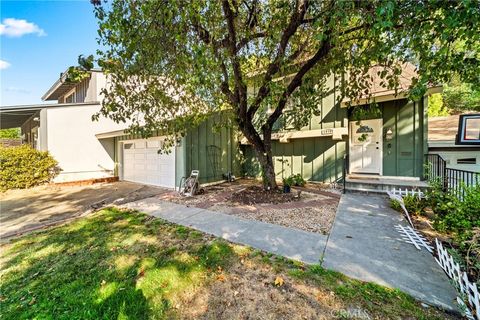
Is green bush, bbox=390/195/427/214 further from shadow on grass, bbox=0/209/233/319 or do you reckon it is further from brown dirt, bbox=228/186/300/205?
shadow on grass, bbox=0/209/233/319

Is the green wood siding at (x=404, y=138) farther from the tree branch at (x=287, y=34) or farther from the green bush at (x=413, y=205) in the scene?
the tree branch at (x=287, y=34)

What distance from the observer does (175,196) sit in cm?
738

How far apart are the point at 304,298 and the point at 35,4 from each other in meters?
9.64

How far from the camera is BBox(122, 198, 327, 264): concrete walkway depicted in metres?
3.45

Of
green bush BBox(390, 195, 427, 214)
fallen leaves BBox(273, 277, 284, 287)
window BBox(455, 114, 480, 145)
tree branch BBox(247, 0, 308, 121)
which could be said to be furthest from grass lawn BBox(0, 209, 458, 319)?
window BBox(455, 114, 480, 145)

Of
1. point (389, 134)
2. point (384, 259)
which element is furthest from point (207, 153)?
point (384, 259)

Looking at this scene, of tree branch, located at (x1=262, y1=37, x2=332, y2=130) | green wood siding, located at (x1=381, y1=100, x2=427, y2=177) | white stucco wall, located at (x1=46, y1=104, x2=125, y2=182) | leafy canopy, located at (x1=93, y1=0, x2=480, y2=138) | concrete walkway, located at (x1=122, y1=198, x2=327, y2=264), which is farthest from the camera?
white stucco wall, located at (x1=46, y1=104, x2=125, y2=182)

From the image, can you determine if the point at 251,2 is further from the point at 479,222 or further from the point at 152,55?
the point at 479,222

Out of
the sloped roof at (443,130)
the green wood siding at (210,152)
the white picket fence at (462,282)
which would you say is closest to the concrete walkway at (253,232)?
the white picket fence at (462,282)

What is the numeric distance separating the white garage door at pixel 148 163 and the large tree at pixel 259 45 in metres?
2.84

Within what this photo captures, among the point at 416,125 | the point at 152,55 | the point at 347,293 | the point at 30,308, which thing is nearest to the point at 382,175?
the point at 416,125

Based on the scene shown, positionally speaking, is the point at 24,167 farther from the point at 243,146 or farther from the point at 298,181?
the point at 298,181

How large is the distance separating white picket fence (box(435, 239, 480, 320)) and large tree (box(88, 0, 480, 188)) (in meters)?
2.39

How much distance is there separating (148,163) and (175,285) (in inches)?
324
